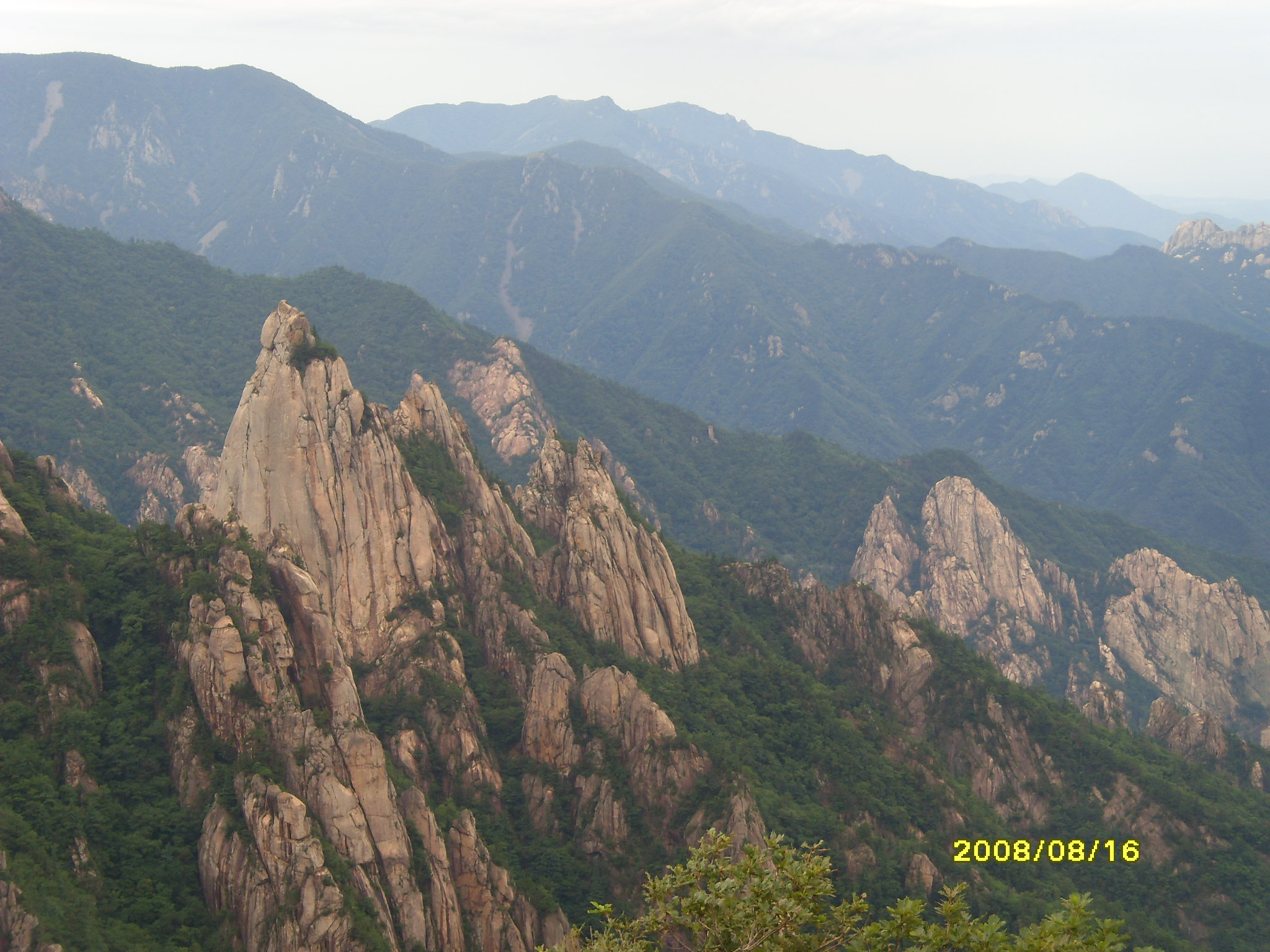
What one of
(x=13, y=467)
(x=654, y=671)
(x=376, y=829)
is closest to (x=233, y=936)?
(x=376, y=829)

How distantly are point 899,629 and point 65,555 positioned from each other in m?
66.9

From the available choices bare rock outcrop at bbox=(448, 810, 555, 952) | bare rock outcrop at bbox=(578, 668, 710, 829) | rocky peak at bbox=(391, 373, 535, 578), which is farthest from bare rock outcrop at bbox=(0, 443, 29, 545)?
bare rock outcrop at bbox=(578, 668, 710, 829)

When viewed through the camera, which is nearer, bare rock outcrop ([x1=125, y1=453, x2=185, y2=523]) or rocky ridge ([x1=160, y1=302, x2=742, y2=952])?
rocky ridge ([x1=160, y1=302, x2=742, y2=952])

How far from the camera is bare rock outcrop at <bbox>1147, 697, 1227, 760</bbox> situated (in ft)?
330

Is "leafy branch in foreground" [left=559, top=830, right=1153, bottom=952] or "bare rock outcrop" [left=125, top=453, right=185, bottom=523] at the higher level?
"leafy branch in foreground" [left=559, top=830, right=1153, bottom=952]

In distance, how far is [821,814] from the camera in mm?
72875

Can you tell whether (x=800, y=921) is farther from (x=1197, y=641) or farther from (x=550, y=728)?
(x=1197, y=641)

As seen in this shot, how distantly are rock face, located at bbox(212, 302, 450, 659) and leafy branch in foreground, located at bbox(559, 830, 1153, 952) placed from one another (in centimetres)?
3843

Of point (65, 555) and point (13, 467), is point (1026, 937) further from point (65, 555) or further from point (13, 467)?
point (13, 467)

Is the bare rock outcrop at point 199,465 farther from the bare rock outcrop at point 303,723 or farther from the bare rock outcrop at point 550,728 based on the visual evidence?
the bare rock outcrop at point 303,723

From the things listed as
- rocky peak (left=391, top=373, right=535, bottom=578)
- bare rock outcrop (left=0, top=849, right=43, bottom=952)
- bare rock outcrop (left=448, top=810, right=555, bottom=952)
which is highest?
rocky peak (left=391, top=373, right=535, bottom=578)

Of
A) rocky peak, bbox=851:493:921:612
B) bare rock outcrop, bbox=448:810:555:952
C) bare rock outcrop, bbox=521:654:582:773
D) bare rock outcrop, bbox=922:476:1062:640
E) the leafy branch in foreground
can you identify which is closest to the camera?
the leafy branch in foreground
